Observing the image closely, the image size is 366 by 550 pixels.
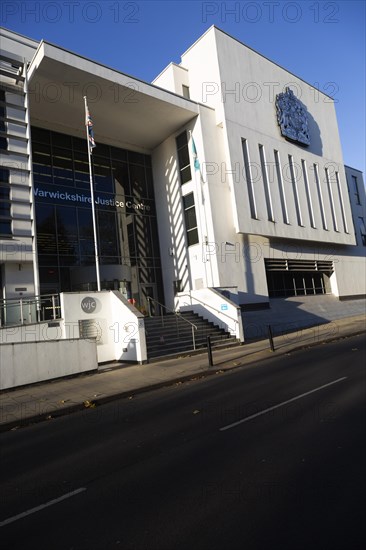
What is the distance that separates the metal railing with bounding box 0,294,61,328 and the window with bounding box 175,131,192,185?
14.0 meters

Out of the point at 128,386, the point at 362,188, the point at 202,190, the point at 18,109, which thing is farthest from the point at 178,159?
the point at 362,188

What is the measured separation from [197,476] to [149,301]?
22264mm

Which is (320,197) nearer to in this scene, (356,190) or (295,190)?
(295,190)

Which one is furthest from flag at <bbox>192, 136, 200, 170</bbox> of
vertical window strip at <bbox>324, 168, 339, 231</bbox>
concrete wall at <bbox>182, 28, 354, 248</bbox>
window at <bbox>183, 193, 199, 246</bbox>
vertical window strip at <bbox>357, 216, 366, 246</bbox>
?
vertical window strip at <bbox>357, 216, 366, 246</bbox>

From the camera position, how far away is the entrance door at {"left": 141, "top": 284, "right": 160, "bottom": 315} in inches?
1045

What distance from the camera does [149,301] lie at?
88.1ft

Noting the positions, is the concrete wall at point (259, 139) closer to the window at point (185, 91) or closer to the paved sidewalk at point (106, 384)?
the window at point (185, 91)

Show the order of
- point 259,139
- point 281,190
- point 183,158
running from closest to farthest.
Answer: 1. point 183,158
2. point 259,139
3. point 281,190

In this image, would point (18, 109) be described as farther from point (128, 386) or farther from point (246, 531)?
point (246, 531)

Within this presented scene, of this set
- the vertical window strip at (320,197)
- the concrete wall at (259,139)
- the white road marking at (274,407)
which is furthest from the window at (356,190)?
the white road marking at (274,407)

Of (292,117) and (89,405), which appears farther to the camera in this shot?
(292,117)

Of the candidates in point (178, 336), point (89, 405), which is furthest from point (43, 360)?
point (178, 336)

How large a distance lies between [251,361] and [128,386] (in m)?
5.11

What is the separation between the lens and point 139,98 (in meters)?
23.4
